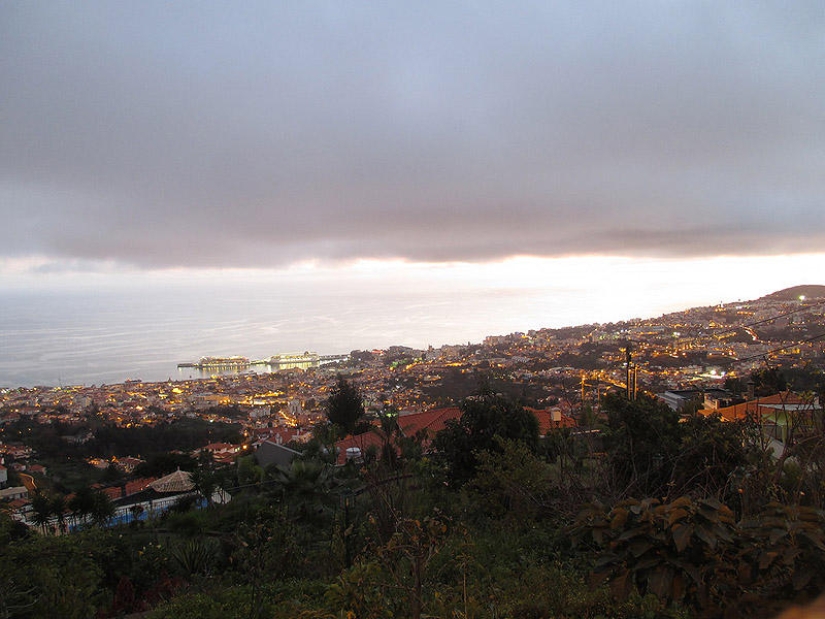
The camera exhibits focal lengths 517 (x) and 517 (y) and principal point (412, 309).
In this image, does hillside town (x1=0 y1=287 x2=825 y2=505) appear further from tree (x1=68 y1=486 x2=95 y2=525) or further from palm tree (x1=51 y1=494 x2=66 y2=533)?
tree (x1=68 y1=486 x2=95 y2=525)

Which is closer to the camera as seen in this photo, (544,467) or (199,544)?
(199,544)

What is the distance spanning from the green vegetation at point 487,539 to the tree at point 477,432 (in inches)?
1.2

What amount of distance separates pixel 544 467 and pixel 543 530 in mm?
956

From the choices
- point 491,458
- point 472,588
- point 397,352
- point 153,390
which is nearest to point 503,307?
point 397,352

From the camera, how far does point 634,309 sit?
38406mm

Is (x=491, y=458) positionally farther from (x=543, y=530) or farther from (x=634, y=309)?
(x=634, y=309)

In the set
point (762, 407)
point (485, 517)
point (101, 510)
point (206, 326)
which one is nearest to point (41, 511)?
point (101, 510)

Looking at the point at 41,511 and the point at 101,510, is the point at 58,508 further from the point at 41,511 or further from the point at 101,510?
the point at 101,510

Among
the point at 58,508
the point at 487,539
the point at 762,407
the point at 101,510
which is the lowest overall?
the point at 101,510

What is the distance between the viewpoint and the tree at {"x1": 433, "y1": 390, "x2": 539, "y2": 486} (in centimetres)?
787

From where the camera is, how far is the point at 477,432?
8.07 m

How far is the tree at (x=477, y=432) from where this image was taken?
310 inches

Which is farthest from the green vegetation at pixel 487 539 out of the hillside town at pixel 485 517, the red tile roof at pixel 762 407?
the red tile roof at pixel 762 407

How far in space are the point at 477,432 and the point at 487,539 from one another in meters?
2.99
